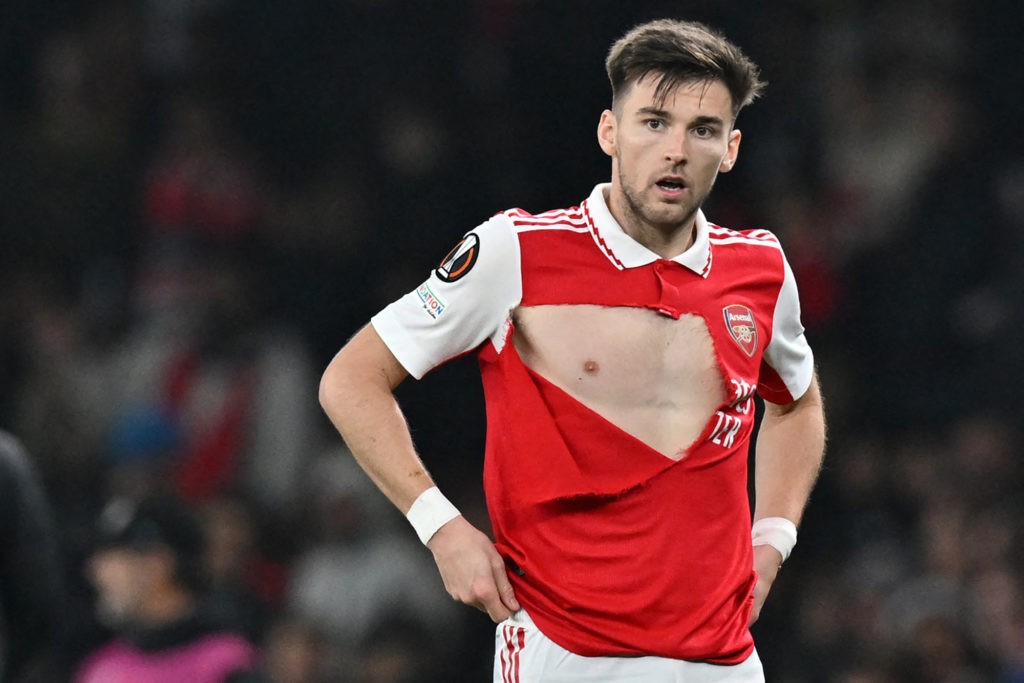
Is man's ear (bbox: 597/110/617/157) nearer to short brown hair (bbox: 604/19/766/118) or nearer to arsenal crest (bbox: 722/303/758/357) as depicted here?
short brown hair (bbox: 604/19/766/118)

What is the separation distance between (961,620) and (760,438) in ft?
11.2

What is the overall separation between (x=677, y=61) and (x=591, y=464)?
770 mm

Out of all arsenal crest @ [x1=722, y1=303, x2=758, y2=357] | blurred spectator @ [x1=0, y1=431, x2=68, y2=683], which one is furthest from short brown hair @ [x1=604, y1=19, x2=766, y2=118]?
blurred spectator @ [x1=0, y1=431, x2=68, y2=683]

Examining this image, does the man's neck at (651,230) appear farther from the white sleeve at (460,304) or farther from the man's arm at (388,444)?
the man's arm at (388,444)

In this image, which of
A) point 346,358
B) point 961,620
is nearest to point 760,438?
point 346,358

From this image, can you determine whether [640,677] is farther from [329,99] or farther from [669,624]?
[329,99]

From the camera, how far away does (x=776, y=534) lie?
11.3 feet

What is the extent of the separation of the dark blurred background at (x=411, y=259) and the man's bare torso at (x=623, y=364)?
12.5ft

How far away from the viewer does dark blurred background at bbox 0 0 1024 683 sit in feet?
23.9

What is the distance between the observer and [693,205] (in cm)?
315

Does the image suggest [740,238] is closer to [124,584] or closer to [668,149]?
[668,149]

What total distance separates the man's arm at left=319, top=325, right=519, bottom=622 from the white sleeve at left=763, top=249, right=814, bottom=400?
30.5 inches

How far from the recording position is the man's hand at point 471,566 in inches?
117

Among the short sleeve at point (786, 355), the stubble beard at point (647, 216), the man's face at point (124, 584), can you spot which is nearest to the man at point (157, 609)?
the man's face at point (124, 584)
